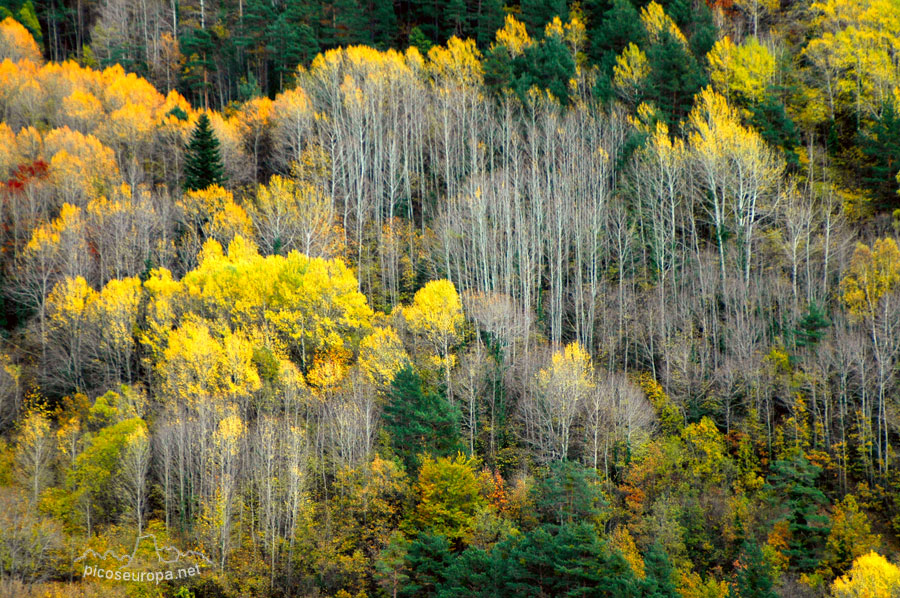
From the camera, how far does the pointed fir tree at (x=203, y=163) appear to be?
190ft

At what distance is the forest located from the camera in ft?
124

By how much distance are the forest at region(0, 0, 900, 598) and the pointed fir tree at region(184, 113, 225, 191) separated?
23cm

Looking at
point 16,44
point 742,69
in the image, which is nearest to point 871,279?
point 742,69

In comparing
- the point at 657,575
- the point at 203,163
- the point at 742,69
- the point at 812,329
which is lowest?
the point at 657,575

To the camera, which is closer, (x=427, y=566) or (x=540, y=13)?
(x=427, y=566)

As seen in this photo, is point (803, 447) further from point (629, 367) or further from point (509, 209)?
point (509, 209)

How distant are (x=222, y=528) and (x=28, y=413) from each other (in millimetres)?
13420

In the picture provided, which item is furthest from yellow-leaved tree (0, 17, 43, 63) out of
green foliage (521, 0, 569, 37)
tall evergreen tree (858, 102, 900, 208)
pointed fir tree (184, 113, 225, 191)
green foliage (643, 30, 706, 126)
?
tall evergreen tree (858, 102, 900, 208)

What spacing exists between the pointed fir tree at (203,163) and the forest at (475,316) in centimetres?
23

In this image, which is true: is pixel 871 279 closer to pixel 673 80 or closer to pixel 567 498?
pixel 567 498

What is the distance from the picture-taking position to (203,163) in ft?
190

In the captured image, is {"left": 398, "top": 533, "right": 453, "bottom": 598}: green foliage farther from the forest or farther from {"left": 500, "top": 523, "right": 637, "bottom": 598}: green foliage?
{"left": 500, "top": 523, "right": 637, "bottom": 598}: green foliage

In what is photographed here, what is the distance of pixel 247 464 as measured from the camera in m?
40.2

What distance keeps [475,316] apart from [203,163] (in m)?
22.1
